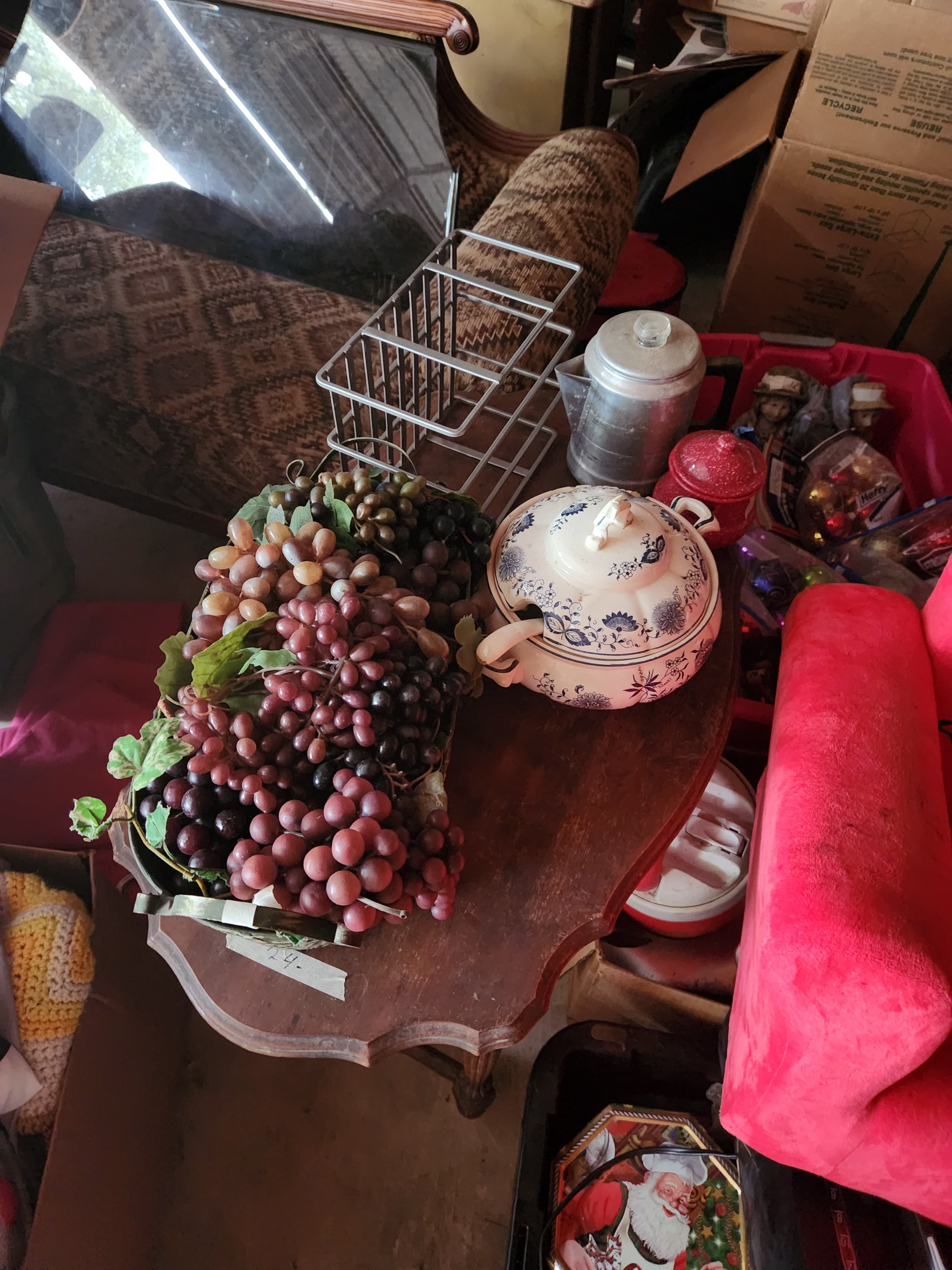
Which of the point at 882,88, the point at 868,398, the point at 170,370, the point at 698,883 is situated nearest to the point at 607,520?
the point at 698,883

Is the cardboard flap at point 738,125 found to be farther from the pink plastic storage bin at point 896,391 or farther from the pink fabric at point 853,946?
the pink fabric at point 853,946

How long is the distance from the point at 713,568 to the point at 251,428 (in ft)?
3.29

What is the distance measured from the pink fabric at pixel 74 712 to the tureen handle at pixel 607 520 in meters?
0.93

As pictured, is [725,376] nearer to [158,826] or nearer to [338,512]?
[338,512]

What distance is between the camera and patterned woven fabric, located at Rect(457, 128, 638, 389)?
3.99 feet

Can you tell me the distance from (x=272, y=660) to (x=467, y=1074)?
753 millimetres

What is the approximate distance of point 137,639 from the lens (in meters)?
1.48

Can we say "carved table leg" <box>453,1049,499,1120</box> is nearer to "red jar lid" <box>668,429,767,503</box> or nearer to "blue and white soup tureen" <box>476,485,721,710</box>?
"blue and white soup tureen" <box>476,485,721,710</box>

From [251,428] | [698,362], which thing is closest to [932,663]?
[698,362]

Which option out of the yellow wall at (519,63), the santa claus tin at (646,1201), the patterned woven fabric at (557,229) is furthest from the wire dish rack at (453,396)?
the yellow wall at (519,63)

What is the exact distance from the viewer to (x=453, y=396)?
979 mm

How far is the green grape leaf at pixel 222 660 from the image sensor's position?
1.91 ft

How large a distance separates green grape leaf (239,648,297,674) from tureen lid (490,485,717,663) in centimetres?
20

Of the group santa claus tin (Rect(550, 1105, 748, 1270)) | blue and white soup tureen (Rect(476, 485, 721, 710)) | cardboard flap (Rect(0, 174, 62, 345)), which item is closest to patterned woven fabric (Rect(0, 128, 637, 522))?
cardboard flap (Rect(0, 174, 62, 345))
